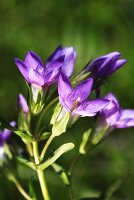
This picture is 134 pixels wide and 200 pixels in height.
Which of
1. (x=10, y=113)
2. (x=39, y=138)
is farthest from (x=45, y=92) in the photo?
(x=10, y=113)

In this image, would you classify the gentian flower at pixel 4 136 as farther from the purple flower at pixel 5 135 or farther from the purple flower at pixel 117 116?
the purple flower at pixel 117 116

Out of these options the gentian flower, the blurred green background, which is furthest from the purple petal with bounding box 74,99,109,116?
the blurred green background

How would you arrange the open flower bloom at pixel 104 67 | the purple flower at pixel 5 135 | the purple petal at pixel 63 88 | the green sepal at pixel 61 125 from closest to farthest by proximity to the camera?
1. the purple petal at pixel 63 88
2. the green sepal at pixel 61 125
3. the open flower bloom at pixel 104 67
4. the purple flower at pixel 5 135

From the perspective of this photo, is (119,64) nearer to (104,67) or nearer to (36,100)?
(104,67)

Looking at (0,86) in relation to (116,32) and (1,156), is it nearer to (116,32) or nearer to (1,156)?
(116,32)

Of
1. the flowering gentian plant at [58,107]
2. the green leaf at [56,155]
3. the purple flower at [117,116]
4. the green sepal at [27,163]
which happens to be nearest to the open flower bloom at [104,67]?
the flowering gentian plant at [58,107]

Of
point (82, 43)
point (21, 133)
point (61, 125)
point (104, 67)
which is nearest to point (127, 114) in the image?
point (104, 67)

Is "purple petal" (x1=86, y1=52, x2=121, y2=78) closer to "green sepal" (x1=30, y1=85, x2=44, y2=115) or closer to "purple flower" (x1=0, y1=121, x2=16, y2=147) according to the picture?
"green sepal" (x1=30, y1=85, x2=44, y2=115)
